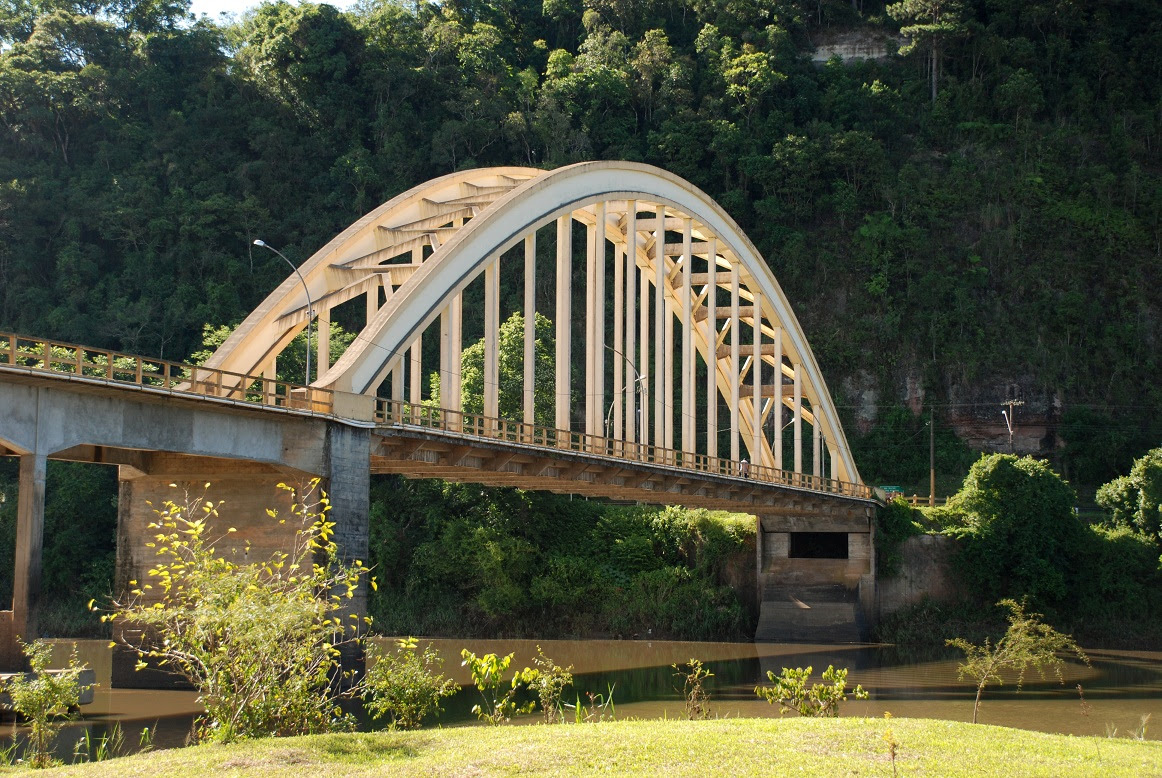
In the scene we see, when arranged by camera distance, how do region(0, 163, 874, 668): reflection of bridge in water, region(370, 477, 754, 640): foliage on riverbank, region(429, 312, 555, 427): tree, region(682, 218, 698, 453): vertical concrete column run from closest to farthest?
region(0, 163, 874, 668): reflection of bridge in water
region(682, 218, 698, 453): vertical concrete column
region(370, 477, 754, 640): foliage on riverbank
region(429, 312, 555, 427): tree

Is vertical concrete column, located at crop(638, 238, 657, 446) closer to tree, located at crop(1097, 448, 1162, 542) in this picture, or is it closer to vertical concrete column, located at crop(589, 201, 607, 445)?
vertical concrete column, located at crop(589, 201, 607, 445)

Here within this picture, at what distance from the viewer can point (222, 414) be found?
2597 centimetres

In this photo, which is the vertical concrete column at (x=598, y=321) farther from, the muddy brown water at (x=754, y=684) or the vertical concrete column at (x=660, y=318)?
the muddy brown water at (x=754, y=684)

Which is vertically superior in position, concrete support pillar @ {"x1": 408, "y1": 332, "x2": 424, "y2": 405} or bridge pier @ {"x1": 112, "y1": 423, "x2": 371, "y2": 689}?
concrete support pillar @ {"x1": 408, "y1": 332, "x2": 424, "y2": 405}

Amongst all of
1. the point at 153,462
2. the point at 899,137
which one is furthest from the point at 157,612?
the point at 899,137

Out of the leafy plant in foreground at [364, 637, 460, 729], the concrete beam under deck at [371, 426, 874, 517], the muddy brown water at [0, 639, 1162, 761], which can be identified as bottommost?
the muddy brown water at [0, 639, 1162, 761]

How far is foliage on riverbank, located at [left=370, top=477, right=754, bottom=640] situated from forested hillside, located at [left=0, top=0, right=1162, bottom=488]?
54.0ft

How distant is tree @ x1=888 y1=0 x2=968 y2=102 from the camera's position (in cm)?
7831

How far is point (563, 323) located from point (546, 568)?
17425 mm

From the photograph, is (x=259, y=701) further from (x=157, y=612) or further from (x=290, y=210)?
(x=290, y=210)

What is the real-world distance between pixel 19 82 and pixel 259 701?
69602 mm

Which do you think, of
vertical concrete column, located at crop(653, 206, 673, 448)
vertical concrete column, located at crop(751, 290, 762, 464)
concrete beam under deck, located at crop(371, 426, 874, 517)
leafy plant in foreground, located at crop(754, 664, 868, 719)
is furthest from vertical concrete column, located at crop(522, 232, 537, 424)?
leafy plant in foreground, located at crop(754, 664, 868, 719)

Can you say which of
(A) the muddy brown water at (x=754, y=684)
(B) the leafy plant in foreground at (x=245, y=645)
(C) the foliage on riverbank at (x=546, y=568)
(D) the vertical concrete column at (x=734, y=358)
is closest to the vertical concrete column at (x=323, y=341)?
(A) the muddy brown water at (x=754, y=684)

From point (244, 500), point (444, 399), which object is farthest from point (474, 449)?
point (244, 500)
